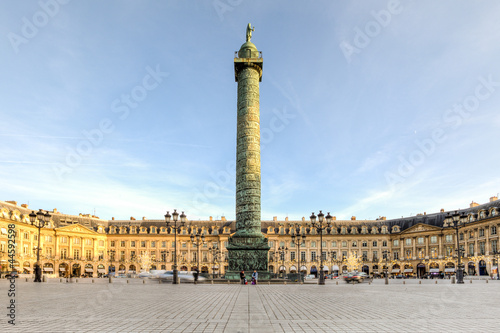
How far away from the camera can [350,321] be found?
9.61 metres

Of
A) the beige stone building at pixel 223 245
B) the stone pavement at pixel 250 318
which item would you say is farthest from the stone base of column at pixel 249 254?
the beige stone building at pixel 223 245

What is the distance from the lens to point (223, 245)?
88.5 m

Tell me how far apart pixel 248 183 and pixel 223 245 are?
56.4 metres

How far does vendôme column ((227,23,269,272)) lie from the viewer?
3344 centimetres

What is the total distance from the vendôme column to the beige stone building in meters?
46.6

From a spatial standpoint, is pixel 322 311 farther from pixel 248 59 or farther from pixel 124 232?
pixel 124 232

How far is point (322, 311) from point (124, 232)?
8456cm

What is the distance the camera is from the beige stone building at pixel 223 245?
263 ft

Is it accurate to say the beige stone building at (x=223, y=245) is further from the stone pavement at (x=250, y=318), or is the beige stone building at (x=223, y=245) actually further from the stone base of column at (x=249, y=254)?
the stone pavement at (x=250, y=318)

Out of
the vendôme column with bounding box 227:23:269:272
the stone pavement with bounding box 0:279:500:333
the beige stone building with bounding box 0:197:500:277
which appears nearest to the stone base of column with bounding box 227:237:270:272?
the vendôme column with bounding box 227:23:269:272

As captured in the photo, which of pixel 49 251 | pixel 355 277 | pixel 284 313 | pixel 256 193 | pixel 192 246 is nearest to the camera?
pixel 284 313

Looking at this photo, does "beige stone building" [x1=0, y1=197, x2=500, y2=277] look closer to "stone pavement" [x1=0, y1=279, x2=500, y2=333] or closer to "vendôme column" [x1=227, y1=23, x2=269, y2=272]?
"vendôme column" [x1=227, y1=23, x2=269, y2=272]

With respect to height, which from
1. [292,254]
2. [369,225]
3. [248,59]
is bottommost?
[292,254]

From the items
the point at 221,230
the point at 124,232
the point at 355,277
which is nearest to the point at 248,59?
the point at 355,277
